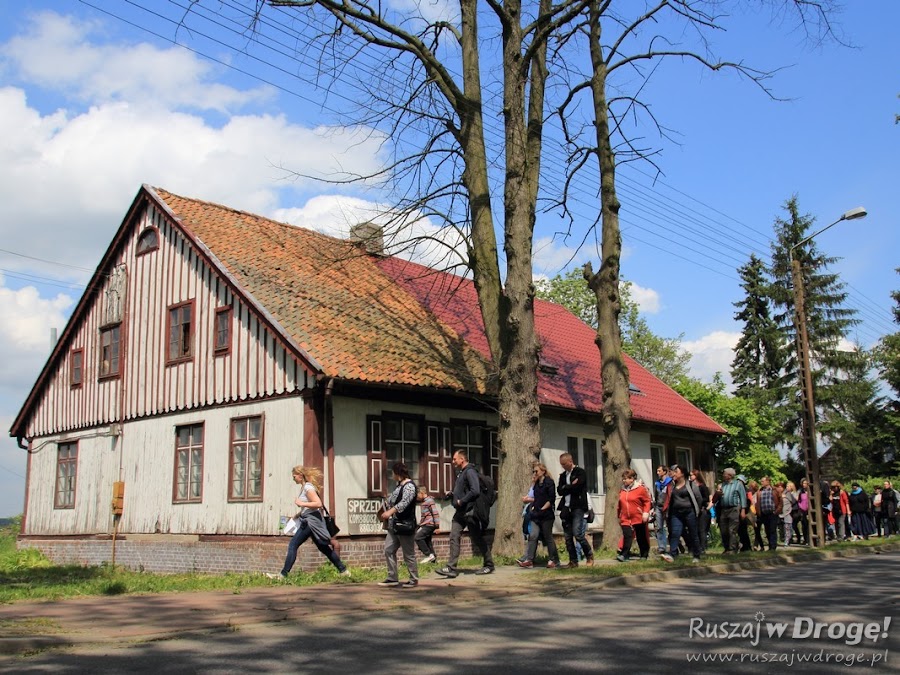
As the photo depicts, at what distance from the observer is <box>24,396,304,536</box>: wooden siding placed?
714 inches

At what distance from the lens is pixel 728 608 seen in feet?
32.2

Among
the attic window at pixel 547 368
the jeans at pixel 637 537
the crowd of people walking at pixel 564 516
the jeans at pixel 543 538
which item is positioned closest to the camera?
the crowd of people walking at pixel 564 516

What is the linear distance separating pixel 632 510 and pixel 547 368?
9696mm

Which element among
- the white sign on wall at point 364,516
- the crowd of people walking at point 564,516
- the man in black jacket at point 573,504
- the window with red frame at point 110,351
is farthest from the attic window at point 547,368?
the window with red frame at point 110,351

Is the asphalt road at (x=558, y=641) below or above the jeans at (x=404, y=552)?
below

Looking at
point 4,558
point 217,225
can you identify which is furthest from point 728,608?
point 4,558

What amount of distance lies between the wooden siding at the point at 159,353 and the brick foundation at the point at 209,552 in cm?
291

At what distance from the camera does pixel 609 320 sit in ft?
66.4

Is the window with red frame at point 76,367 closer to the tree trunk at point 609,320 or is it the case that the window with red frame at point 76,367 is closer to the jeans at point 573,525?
the tree trunk at point 609,320

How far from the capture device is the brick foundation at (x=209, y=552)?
17562mm

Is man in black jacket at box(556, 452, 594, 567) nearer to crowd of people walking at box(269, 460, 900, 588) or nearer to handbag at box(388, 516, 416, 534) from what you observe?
crowd of people walking at box(269, 460, 900, 588)

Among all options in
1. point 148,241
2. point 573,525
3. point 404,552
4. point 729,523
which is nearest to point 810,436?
point 729,523

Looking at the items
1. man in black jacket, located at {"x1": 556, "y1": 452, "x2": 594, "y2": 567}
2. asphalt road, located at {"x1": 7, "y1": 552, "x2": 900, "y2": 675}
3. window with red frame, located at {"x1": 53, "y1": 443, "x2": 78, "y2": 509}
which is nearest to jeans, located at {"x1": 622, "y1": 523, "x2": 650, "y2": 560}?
man in black jacket, located at {"x1": 556, "y1": 452, "x2": 594, "y2": 567}

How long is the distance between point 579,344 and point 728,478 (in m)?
12.8
